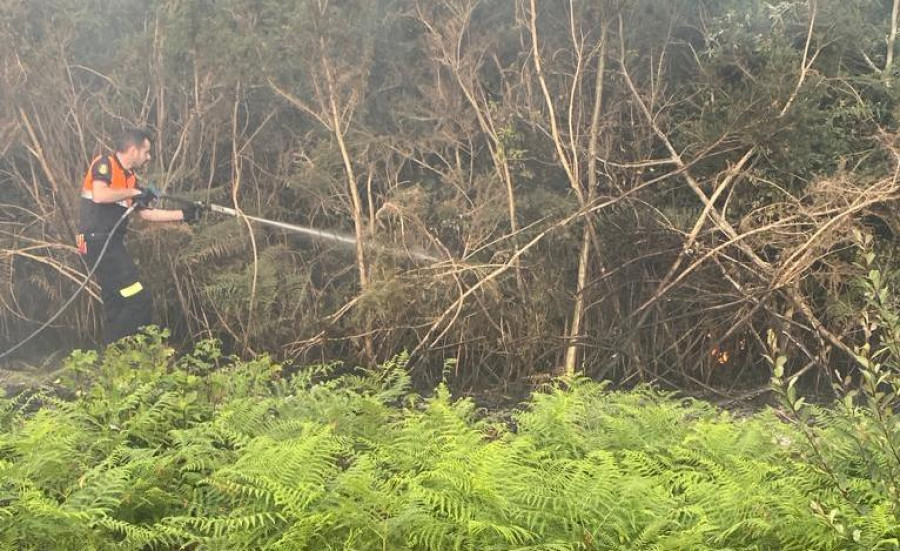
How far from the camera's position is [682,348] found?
22.5 ft

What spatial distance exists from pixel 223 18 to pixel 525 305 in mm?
4114

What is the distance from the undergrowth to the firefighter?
304cm

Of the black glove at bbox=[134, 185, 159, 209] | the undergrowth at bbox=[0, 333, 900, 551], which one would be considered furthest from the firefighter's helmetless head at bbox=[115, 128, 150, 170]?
the undergrowth at bbox=[0, 333, 900, 551]

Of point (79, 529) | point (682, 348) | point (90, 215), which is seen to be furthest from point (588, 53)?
point (79, 529)

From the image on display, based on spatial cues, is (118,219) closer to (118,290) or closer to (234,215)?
(118,290)

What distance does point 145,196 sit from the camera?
6719 mm

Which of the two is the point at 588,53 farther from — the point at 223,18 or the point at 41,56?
the point at 41,56

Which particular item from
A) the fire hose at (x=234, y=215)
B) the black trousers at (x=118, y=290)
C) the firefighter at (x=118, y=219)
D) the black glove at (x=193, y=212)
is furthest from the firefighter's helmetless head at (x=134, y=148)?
the black trousers at (x=118, y=290)

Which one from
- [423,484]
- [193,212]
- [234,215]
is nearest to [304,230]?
[234,215]

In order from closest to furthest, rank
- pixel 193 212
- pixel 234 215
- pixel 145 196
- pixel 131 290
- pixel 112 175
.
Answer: pixel 112 175, pixel 145 196, pixel 131 290, pixel 193 212, pixel 234 215

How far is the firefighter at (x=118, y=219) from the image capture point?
6613 mm

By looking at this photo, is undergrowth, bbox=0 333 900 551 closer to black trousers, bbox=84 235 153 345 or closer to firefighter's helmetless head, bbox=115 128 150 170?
black trousers, bbox=84 235 153 345

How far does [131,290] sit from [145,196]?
0.86 metres

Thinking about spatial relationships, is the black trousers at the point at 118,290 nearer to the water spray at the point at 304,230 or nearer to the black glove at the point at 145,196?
the black glove at the point at 145,196
